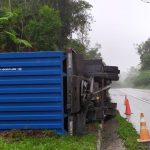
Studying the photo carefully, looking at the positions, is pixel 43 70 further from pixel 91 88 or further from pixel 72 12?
pixel 72 12

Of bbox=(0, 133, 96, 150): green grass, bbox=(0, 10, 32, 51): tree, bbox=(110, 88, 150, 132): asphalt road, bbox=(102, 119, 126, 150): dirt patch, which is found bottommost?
bbox=(110, 88, 150, 132): asphalt road

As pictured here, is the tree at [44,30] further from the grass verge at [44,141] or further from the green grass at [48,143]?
the green grass at [48,143]

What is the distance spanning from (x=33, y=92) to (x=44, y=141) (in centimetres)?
146

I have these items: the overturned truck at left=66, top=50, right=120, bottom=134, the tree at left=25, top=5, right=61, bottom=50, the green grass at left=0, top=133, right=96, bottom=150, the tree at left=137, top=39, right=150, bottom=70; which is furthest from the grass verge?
the tree at left=137, top=39, right=150, bottom=70

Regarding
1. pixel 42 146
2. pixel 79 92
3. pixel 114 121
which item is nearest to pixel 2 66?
pixel 79 92

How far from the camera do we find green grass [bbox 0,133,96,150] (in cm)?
884

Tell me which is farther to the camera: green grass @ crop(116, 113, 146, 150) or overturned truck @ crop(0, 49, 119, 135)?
overturned truck @ crop(0, 49, 119, 135)

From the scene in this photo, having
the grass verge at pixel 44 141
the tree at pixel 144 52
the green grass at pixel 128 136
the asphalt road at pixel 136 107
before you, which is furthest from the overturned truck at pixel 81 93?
the tree at pixel 144 52

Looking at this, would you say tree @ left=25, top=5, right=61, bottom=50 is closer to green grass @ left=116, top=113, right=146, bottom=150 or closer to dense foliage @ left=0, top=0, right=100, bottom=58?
dense foliage @ left=0, top=0, right=100, bottom=58

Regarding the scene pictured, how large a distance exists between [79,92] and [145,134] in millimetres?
1866

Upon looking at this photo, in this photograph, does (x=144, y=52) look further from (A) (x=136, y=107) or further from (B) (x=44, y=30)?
(A) (x=136, y=107)

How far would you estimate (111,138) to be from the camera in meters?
12.2

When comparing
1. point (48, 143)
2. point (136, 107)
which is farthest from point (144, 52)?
point (48, 143)

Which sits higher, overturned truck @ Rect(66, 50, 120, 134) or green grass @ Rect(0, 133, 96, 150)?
overturned truck @ Rect(66, 50, 120, 134)
